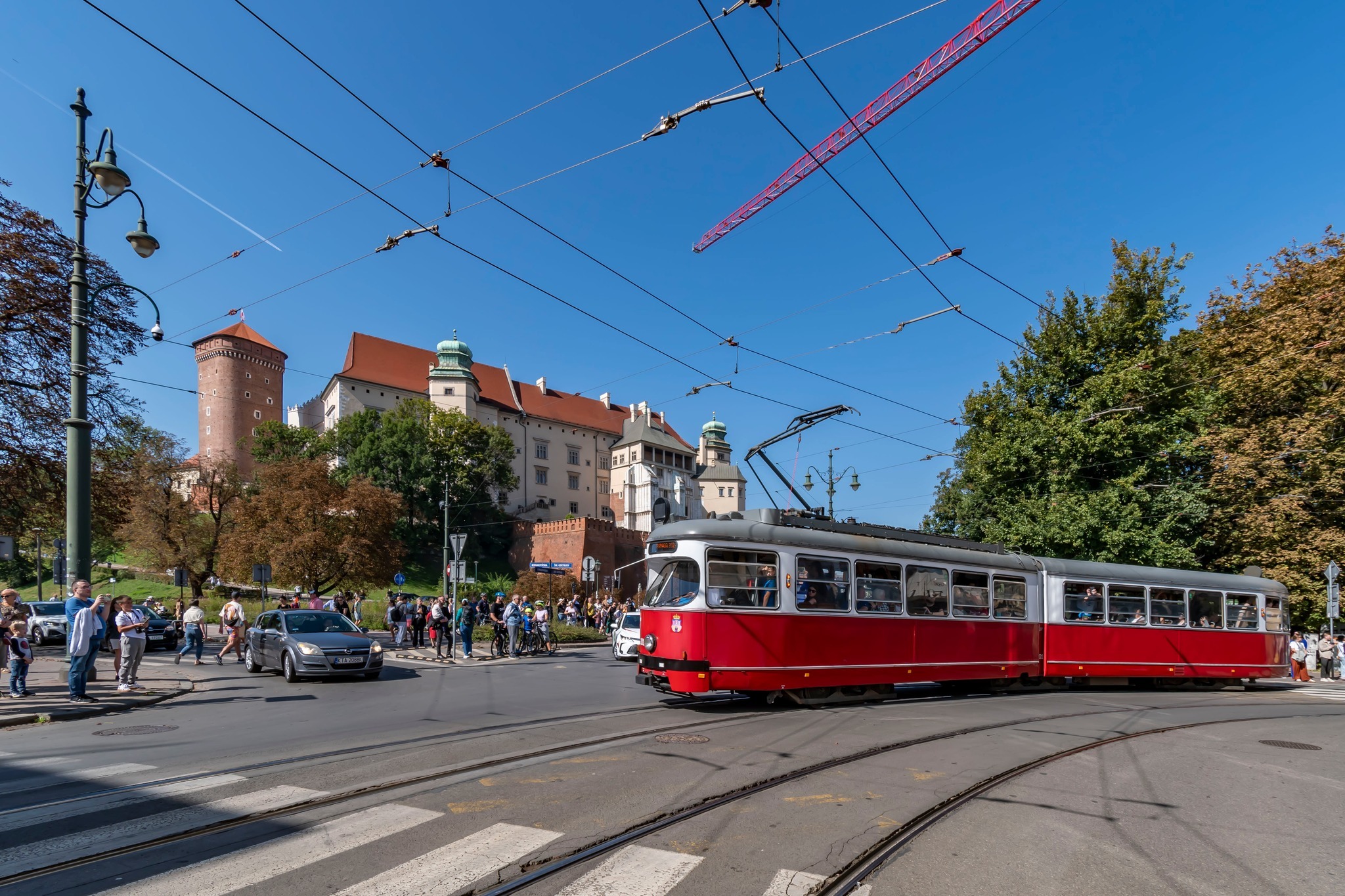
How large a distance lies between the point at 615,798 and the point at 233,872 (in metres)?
Answer: 2.72

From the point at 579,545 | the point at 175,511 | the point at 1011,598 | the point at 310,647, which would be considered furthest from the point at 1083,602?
the point at 579,545

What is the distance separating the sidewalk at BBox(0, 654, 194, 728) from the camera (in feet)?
36.3

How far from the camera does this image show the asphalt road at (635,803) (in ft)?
15.6

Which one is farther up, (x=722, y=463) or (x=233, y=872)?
(x=722, y=463)

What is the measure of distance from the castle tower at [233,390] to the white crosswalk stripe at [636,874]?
82.9m

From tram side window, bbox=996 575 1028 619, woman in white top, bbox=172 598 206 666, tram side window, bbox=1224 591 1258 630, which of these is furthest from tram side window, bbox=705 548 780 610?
woman in white top, bbox=172 598 206 666

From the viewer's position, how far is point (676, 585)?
1231cm

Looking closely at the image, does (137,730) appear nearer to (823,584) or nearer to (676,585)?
(676,585)

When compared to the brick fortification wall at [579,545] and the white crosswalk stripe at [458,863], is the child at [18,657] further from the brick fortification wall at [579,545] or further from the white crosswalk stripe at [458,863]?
the brick fortification wall at [579,545]

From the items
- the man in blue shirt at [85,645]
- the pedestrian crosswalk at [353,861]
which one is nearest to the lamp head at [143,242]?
the man in blue shirt at [85,645]

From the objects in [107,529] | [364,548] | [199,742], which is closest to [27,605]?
[107,529]

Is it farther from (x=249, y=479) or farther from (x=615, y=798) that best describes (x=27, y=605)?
(x=249, y=479)

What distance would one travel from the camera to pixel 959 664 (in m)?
15.2

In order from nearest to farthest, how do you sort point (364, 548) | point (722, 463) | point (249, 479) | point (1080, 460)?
point (1080, 460), point (364, 548), point (249, 479), point (722, 463)
